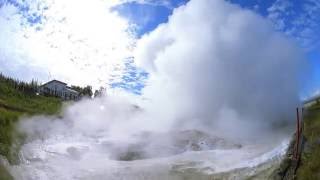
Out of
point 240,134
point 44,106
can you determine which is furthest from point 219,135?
point 44,106

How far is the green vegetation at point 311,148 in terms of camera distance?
76.5ft

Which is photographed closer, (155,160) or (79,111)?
(155,160)

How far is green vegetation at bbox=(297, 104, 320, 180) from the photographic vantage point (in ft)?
76.5

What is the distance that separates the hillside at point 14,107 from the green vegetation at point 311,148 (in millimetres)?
17847

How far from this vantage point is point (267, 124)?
166 feet

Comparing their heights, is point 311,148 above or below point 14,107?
below

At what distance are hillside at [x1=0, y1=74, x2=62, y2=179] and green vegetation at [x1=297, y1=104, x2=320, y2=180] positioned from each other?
58.6 ft

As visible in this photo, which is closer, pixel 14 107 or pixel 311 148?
pixel 311 148

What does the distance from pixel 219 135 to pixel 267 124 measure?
8.33 meters

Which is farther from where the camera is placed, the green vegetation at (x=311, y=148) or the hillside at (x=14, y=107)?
the hillside at (x=14, y=107)

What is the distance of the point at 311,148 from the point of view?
2480cm

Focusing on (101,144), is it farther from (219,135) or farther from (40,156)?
(219,135)

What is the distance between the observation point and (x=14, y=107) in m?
69.2

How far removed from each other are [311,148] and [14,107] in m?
53.4
